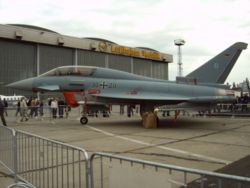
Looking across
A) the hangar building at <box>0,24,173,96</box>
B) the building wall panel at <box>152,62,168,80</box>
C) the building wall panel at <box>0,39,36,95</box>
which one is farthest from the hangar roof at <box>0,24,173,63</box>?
the building wall panel at <box>0,39,36,95</box>

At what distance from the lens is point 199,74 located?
14906mm

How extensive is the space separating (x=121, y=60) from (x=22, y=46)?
75.2 ft

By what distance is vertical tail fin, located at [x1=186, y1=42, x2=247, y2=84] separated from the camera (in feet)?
47.7

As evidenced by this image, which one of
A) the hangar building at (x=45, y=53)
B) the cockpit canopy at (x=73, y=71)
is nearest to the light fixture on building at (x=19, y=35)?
the hangar building at (x=45, y=53)

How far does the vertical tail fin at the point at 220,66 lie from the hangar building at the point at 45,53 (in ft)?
121

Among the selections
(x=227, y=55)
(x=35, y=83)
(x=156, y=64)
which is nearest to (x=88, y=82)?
(x=35, y=83)

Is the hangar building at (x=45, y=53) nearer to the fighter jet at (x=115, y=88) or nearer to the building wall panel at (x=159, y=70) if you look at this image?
the building wall panel at (x=159, y=70)

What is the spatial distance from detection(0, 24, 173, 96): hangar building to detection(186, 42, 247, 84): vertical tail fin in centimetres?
3690

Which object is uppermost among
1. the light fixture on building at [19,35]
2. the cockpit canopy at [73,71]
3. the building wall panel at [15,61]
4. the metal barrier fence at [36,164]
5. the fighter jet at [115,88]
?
the light fixture on building at [19,35]

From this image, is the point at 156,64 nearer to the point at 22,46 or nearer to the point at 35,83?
the point at 22,46

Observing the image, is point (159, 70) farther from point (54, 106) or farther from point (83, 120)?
point (83, 120)

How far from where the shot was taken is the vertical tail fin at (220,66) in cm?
1454

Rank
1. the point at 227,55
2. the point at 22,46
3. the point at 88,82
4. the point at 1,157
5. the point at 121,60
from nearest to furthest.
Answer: the point at 1,157 → the point at 88,82 → the point at 227,55 → the point at 22,46 → the point at 121,60

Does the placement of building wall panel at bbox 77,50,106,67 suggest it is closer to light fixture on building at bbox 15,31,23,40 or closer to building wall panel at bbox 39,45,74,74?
building wall panel at bbox 39,45,74,74
